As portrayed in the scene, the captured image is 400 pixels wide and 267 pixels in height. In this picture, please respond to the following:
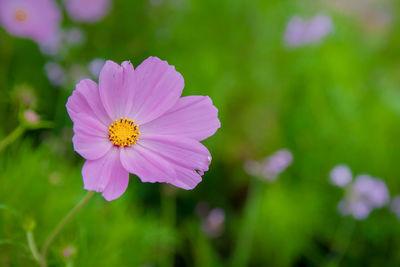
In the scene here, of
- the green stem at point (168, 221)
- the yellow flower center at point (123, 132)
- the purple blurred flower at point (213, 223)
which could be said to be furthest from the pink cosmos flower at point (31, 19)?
the yellow flower center at point (123, 132)

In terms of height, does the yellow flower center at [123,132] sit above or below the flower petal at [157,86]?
below

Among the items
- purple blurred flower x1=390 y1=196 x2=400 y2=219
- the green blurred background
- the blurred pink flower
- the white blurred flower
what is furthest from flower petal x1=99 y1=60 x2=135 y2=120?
the blurred pink flower

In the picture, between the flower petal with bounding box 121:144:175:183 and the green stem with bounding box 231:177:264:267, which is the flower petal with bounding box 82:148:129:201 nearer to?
the flower petal with bounding box 121:144:175:183

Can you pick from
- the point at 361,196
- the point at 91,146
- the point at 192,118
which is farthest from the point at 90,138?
the point at 361,196

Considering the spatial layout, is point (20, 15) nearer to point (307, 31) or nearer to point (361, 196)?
point (307, 31)

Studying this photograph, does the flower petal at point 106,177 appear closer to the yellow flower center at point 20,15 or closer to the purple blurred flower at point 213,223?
the purple blurred flower at point 213,223

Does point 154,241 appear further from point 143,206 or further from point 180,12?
point 180,12
